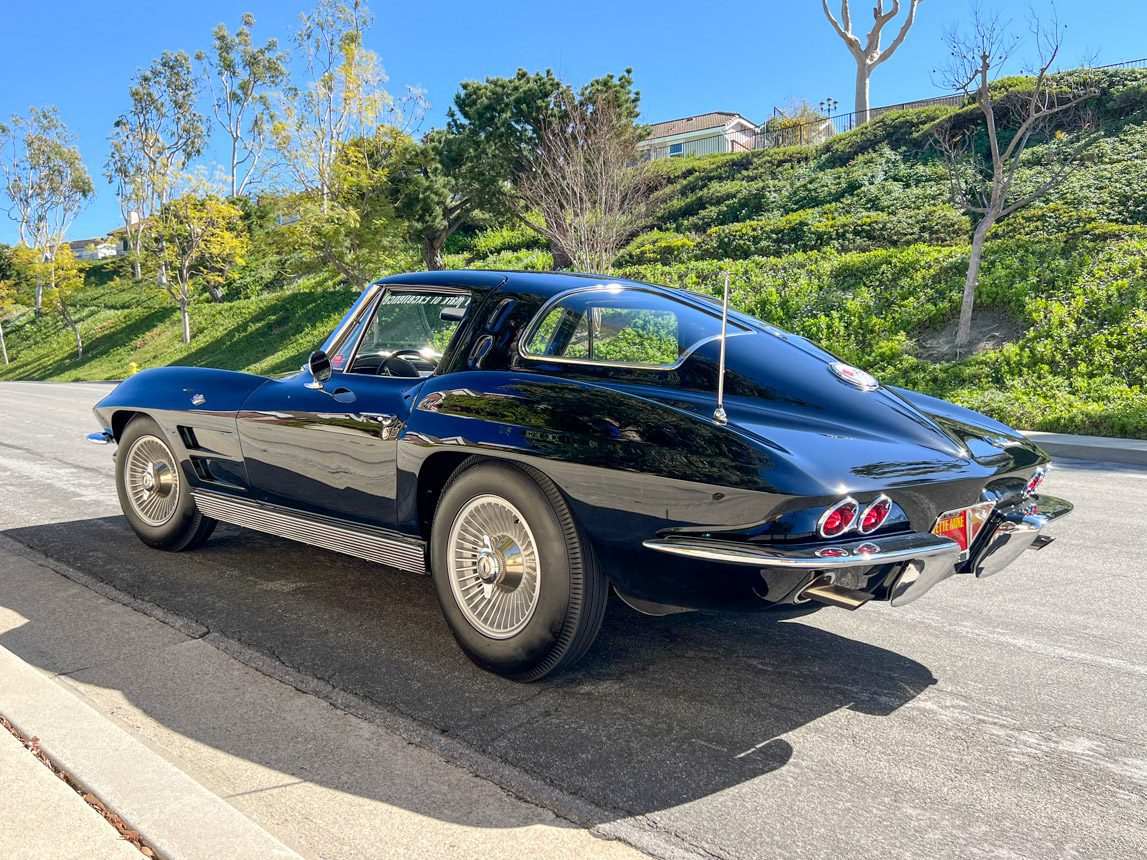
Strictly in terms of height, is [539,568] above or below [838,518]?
below

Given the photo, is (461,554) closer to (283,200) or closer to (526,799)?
(526,799)

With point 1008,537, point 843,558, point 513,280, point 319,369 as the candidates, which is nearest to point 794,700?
point 843,558

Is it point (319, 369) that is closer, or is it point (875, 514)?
point (875, 514)

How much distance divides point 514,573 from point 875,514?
1255 millimetres

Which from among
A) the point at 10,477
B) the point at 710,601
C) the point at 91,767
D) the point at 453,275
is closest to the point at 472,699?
the point at 710,601

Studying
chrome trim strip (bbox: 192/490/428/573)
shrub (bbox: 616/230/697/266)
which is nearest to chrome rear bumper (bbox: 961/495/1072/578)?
chrome trim strip (bbox: 192/490/428/573)

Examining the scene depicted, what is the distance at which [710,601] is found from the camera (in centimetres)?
287

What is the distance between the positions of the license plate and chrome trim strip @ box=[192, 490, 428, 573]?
1.94m

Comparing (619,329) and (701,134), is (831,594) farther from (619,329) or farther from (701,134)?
(701,134)

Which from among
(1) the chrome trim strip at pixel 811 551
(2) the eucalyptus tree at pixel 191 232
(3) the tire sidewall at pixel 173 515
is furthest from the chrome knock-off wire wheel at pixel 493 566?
(2) the eucalyptus tree at pixel 191 232

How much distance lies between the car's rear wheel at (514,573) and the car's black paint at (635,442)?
0.30 feet

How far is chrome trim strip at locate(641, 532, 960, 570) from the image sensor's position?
2676mm

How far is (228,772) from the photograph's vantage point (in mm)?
2756

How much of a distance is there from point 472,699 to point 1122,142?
2393cm
